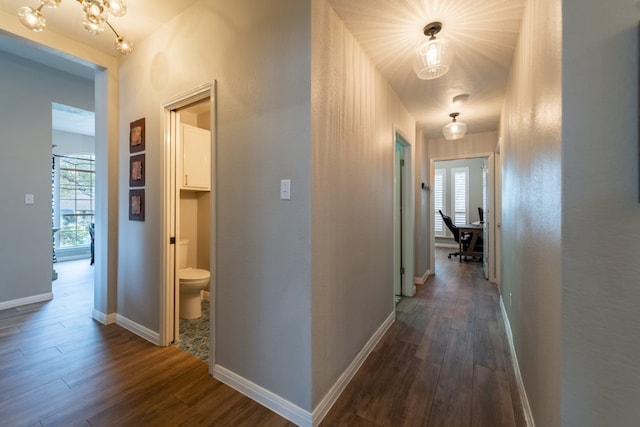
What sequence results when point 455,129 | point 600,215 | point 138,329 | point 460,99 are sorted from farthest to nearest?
1. point 455,129
2. point 460,99
3. point 138,329
4. point 600,215

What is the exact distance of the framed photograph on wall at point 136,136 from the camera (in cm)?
243

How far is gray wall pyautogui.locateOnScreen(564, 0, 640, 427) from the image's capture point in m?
0.83

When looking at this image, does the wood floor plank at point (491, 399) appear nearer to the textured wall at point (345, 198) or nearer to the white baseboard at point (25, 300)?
the textured wall at point (345, 198)

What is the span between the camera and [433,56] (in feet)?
5.69

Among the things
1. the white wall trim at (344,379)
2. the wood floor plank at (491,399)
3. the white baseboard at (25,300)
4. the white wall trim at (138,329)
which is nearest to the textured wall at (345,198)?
the white wall trim at (344,379)

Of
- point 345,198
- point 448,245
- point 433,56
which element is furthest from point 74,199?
point 448,245

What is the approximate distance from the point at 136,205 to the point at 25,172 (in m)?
2.03

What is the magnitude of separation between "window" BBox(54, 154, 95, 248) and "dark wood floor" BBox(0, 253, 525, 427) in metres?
3.63

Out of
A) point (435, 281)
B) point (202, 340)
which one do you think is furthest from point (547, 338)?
point (435, 281)

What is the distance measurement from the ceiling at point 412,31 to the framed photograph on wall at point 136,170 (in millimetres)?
1077

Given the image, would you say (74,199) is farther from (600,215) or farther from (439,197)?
(439,197)

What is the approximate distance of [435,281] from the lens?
440cm

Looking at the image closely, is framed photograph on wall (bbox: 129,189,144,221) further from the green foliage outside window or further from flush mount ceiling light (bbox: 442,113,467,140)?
the green foliage outside window

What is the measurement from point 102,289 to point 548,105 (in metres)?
3.77
